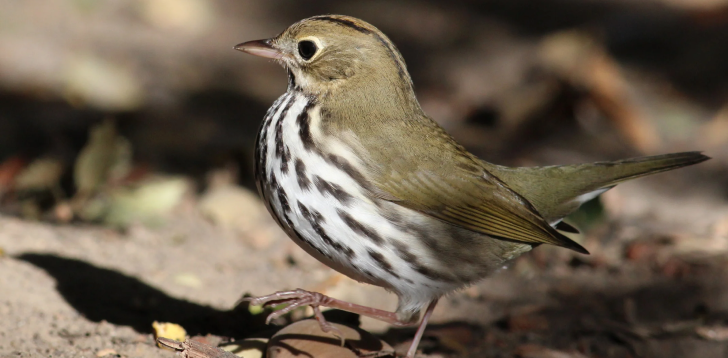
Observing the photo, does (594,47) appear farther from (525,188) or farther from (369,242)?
(369,242)

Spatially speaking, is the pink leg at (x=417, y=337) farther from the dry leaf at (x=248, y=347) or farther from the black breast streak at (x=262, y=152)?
the black breast streak at (x=262, y=152)

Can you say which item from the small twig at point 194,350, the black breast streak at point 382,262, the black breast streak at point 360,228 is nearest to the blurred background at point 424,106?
the small twig at point 194,350

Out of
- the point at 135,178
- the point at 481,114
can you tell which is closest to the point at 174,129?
the point at 135,178

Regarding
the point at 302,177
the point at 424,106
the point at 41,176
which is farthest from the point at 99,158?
the point at 424,106

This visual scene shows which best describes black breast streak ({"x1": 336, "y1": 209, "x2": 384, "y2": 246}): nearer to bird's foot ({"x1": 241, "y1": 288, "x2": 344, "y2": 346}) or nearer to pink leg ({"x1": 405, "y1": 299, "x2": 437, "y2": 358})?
bird's foot ({"x1": 241, "y1": 288, "x2": 344, "y2": 346})

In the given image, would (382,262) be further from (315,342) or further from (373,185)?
(315,342)

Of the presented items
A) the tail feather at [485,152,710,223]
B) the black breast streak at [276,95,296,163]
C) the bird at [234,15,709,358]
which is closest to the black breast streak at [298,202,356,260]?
the bird at [234,15,709,358]

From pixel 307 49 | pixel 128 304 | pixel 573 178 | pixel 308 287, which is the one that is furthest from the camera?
pixel 308 287

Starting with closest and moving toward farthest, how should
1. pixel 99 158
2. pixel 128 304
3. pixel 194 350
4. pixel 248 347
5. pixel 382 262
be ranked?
1. pixel 194 350
2. pixel 382 262
3. pixel 248 347
4. pixel 128 304
5. pixel 99 158
